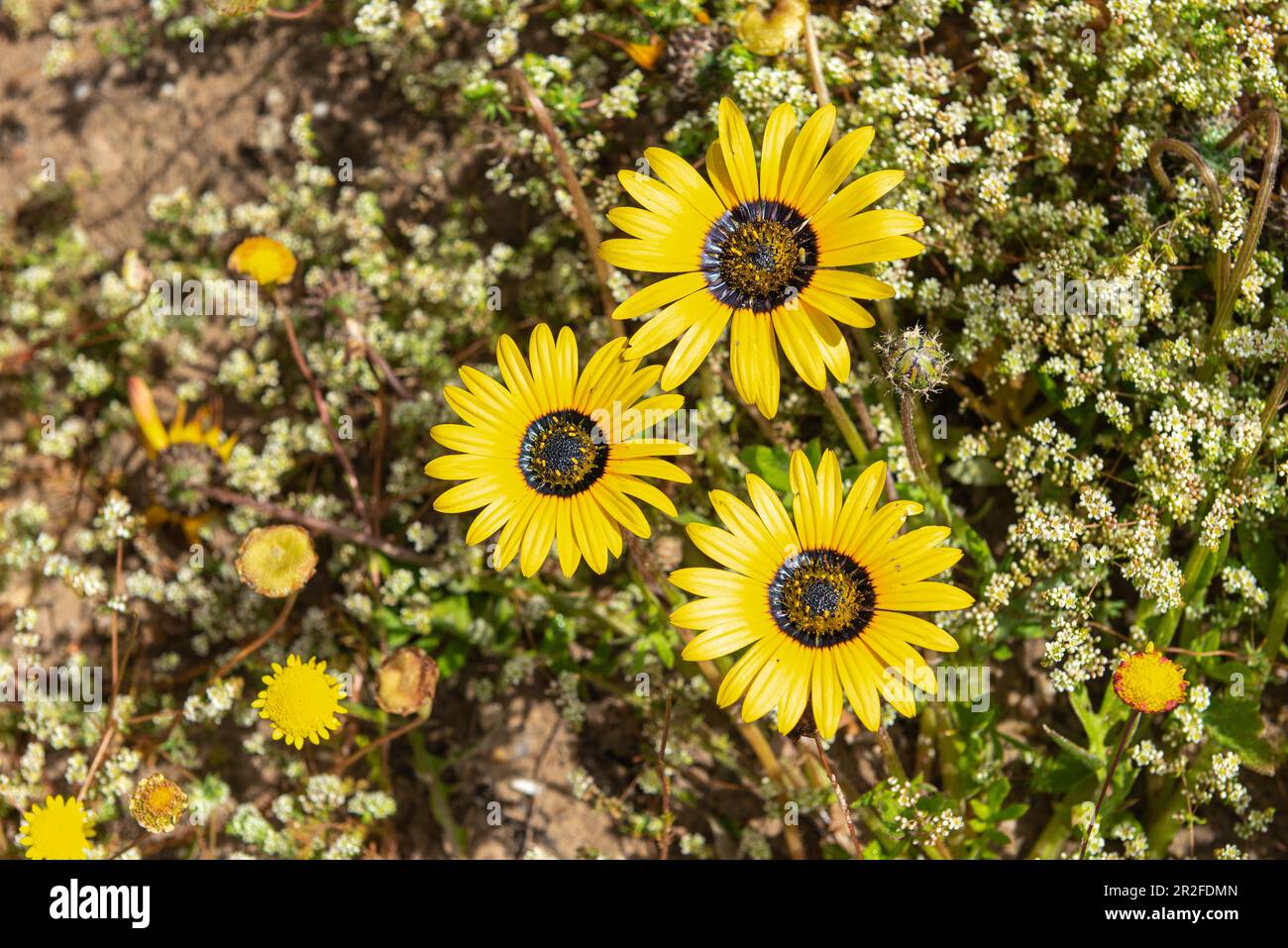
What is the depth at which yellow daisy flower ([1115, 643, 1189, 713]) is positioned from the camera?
317 cm

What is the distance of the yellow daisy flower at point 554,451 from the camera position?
Result: 10.7 feet

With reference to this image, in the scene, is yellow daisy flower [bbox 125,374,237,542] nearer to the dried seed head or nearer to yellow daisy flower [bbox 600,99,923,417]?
yellow daisy flower [bbox 600,99,923,417]

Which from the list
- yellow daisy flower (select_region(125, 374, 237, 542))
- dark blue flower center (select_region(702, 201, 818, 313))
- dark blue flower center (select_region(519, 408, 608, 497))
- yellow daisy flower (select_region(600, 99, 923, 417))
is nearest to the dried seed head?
yellow daisy flower (select_region(600, 99, 923, 417))

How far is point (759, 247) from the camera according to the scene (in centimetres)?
331

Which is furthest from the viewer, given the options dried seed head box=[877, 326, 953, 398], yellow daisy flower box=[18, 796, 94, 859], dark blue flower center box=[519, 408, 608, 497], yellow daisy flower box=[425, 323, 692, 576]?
yellow daisy flower box=[18, 796, 94, 859]

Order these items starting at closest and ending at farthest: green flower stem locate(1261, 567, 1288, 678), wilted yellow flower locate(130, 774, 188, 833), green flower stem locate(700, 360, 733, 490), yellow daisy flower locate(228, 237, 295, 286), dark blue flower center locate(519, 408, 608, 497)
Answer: dark blue flower center locate(519, 408, 608, 497), green flower stem locate(1261, 567, 1288, 678), wilted yellow flower locate(130, 774, 188, 833), green flower stem locate(700, 360, 733, 490), yellow daisy flower locate(228, 237, 295, 286)

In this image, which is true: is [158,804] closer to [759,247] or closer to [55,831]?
[55,831]

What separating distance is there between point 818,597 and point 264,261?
266cm

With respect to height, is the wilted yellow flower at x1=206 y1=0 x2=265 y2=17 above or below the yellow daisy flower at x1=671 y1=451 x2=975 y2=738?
above

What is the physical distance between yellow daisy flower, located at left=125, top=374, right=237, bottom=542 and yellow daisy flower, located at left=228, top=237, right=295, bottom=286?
0.81 m

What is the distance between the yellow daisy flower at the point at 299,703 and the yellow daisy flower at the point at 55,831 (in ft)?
3.19

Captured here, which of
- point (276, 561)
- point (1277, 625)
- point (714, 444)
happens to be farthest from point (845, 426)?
point (276, 561)

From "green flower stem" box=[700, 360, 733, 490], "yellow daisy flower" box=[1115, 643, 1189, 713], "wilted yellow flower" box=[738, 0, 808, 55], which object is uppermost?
"wilted yellow flower" box=[738, 0, 808, 55]

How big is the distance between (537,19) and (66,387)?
2.82 m
